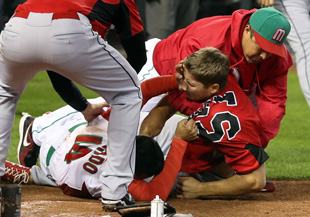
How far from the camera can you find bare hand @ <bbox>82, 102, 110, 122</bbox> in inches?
186

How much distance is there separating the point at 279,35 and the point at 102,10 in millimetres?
1319

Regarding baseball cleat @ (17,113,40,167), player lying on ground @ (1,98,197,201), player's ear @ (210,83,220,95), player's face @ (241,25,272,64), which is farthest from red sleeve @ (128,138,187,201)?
baseball cleat @ (17,113,40,167)

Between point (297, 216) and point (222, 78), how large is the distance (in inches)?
38.8

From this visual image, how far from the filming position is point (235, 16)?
4.91 metres

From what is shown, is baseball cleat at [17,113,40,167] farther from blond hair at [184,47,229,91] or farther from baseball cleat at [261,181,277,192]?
baseball cleat at [261,181,277,192]

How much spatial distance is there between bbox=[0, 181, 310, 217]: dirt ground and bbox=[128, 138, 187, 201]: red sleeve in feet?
0.44

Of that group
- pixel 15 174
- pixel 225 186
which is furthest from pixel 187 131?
pixel 15 174

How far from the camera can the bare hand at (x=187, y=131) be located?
4.53 metres

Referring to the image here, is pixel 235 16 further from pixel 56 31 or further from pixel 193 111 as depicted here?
pixel 56 31

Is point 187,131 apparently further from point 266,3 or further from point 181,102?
point 266,3

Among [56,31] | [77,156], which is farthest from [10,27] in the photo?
[77,156]

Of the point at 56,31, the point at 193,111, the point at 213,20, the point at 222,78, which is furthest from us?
the point at 213,20

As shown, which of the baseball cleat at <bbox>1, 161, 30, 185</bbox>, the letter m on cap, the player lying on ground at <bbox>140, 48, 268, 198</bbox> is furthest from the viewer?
the baseball cleat at <bbox>1, 161, 30, 185</bbox>

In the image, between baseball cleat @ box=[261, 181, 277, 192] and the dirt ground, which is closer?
the dirt ground
